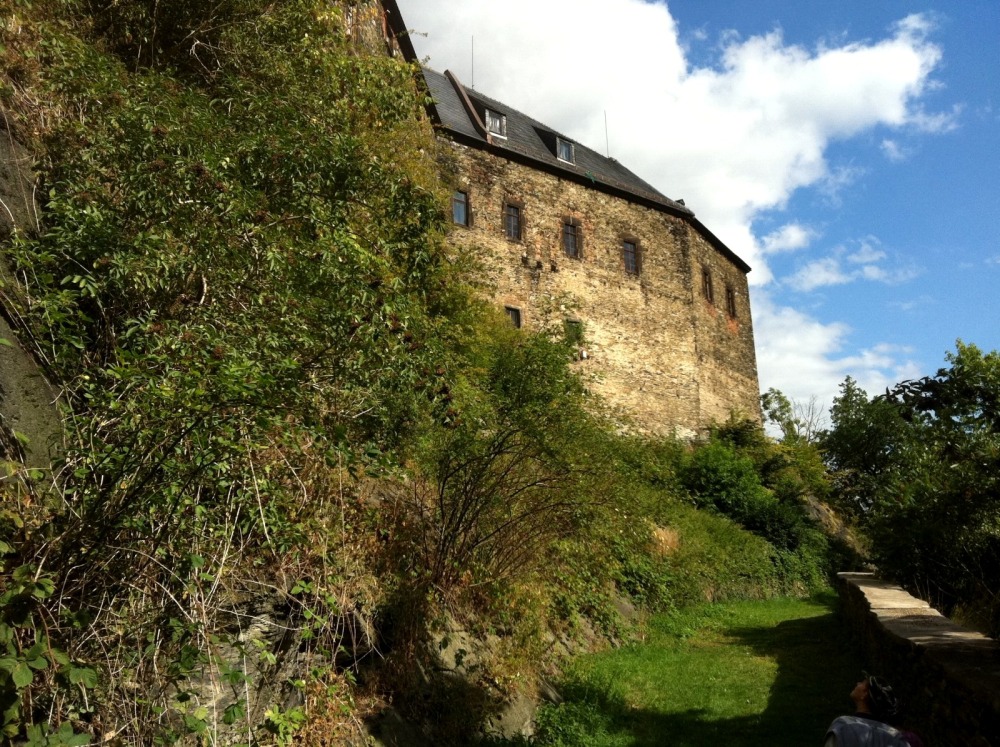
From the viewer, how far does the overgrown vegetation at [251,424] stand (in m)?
3.60

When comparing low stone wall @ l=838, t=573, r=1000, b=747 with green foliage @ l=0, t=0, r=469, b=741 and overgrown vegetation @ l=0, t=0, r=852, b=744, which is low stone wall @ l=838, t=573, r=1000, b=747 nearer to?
overgrown vegetation @ l=0, t=0, r=852, b=744

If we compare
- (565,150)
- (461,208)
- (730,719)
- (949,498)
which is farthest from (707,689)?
(565,150)

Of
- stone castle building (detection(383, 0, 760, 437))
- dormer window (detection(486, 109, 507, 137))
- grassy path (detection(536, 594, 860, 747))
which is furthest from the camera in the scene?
dormer window (detection(486, 109, 507, 137))

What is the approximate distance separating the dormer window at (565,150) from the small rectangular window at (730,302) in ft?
27.3

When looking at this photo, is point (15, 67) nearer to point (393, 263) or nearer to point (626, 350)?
point (393, 263)

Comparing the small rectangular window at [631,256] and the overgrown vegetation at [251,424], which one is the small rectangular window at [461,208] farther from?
the overgrown vegetation at [251,424]

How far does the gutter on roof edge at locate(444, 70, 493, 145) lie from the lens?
21891 mm

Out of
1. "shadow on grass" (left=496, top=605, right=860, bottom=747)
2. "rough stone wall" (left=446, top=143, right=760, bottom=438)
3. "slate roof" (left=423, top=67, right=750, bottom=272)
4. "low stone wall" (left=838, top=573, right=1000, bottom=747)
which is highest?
"slate roof" (left=423, top=67, right=750, bottom=272)

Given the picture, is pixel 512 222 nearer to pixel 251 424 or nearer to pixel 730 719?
pixel 730 719

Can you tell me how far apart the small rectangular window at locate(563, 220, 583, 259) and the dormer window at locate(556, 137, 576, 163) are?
2572 millimetres

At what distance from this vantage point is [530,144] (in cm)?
2362

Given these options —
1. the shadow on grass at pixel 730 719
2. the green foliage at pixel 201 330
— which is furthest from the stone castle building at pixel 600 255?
the green foliage at pixel 201 330

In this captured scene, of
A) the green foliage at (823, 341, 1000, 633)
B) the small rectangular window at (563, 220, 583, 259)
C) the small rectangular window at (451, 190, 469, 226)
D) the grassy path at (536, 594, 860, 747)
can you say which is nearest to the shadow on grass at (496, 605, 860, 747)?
the grassy path at (536, 594, 860, 747)

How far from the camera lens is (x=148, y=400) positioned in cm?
366
